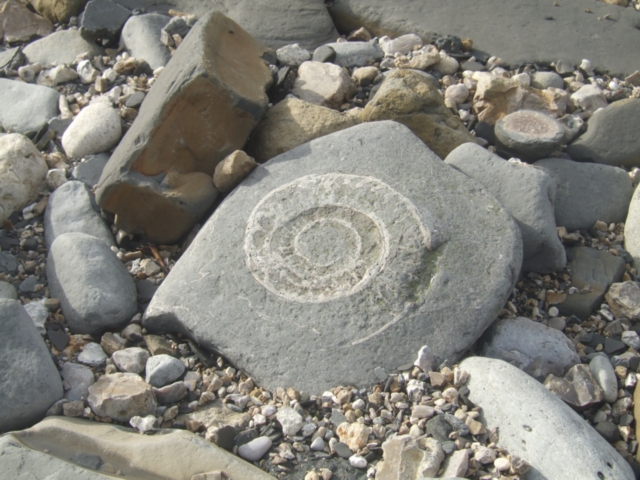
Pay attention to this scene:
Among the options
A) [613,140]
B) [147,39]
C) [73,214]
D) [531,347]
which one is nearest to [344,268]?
[531,347]

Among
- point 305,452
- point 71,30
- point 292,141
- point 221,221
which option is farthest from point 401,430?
point 71,30

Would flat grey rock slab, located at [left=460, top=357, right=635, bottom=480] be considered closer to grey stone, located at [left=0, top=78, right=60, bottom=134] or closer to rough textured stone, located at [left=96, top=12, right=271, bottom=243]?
rough textured stone, located at [left=96, top=12, right=271, bottom=243]

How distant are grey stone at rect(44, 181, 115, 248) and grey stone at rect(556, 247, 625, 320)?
2260mm

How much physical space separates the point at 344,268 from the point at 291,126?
40.4 inches

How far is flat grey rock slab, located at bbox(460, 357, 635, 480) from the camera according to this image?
6.89 ft

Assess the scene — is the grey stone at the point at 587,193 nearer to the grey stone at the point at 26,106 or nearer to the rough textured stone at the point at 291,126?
A: the rough textured stone at the point at 291,126

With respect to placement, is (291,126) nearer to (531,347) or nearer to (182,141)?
(182,141)

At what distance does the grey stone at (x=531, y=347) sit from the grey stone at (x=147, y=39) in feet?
9.10

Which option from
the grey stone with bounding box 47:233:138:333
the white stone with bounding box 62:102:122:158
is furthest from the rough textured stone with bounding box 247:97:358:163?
the grey stone with bounding box 47:233:138:333

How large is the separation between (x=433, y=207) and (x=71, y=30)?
10.5 ft

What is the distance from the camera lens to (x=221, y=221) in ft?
9.82

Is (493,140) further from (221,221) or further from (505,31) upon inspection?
(221,221)

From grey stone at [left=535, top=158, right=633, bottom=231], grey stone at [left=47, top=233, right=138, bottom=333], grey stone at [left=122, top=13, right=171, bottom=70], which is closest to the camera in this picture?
grey stone at [left=47, top=233, right=138, bottom=333]

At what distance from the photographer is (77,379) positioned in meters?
2.50
